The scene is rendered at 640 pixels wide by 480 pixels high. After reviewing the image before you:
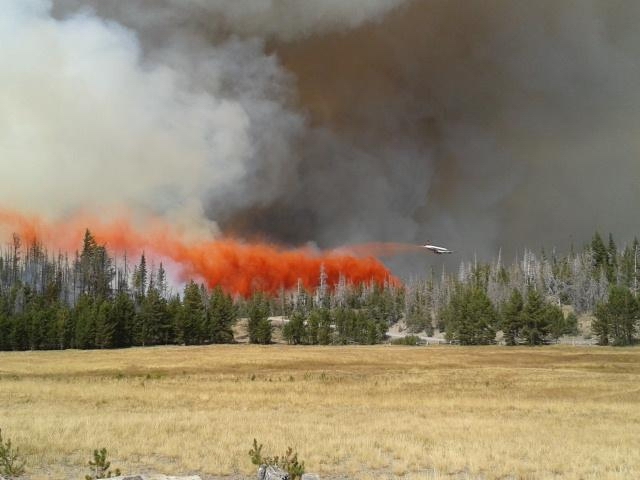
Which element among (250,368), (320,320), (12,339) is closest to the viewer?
(250,368)

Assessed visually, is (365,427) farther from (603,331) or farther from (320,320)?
(320,320)

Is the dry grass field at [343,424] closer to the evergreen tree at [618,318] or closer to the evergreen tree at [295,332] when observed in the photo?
the evergreen tree at [618,318]

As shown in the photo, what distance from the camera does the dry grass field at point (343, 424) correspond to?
1733 cm

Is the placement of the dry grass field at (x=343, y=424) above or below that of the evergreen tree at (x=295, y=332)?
below

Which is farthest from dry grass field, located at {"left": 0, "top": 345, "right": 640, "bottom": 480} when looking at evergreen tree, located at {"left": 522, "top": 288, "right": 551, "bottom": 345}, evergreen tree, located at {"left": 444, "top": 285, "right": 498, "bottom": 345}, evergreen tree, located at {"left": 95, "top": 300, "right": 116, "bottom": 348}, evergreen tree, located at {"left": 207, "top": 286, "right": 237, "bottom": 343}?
evergreen tree, located at {"left": 207, "top": 286, "right": 237, "bottom": 343}

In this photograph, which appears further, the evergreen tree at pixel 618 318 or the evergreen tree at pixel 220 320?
the evergreen tree at pixel 220 320

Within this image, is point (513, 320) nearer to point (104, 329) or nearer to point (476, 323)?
point (476, 323)

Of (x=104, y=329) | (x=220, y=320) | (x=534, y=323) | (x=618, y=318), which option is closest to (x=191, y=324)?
(x=220, y=320)

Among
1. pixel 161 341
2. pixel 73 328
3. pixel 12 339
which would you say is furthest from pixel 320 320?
pixel 12 339

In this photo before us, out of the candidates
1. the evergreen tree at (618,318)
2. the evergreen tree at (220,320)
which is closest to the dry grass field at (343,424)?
the evergreen tree at (618,318)

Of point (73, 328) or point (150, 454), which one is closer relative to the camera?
point (150, 454)

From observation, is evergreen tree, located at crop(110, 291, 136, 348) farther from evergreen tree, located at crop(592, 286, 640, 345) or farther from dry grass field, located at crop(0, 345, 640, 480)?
evergreen tree, located at crop(592, 286, 640, 345)

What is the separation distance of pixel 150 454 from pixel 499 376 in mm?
38139

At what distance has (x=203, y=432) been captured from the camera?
2228 centimetres
